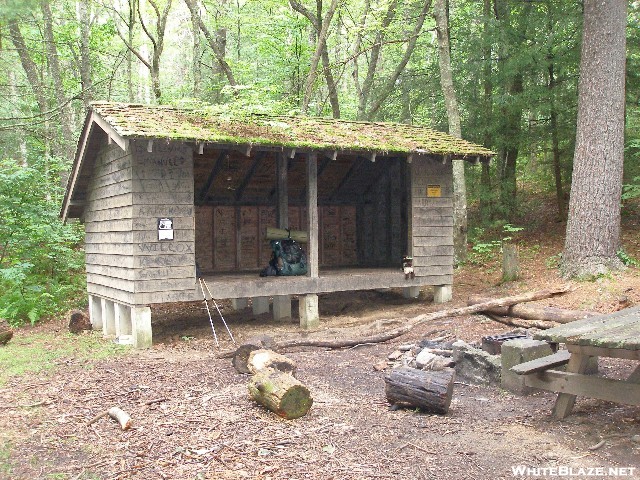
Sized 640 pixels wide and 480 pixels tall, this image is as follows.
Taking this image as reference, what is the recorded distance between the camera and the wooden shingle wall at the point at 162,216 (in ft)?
30.3

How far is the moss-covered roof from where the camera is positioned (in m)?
9.05

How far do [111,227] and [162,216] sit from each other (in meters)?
1.60

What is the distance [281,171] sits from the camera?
11750 millimetres

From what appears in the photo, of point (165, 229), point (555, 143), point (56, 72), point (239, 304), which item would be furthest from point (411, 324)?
point (56, 72)

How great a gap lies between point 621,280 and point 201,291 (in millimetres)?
7685

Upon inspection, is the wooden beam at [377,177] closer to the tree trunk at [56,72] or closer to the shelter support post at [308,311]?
the shelter support post at [308,311]

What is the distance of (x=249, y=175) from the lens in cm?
1323

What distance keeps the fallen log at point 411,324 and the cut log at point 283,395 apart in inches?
103

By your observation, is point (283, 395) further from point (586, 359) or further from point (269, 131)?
point (269, 131)

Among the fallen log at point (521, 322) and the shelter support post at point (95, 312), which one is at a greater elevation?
the fallen log at point (521, 322)

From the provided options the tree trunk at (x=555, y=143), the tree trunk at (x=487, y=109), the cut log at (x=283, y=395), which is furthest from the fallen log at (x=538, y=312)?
the tree trunk at (x=555, y=143)

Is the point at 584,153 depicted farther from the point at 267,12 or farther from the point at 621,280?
the point at 267,12

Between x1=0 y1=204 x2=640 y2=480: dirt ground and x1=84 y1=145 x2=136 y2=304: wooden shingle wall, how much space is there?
6.25ft
